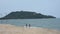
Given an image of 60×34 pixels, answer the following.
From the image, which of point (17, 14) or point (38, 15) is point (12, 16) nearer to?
point (17, 14)

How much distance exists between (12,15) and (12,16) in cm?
323

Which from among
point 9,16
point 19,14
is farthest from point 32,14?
point 9,16

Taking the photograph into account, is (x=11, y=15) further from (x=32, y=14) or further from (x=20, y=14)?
(x=32, y=14)

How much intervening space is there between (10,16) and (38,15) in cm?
2196

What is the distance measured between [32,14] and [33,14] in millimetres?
1164

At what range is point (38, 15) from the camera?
142250 millimetres

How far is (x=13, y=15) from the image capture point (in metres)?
140

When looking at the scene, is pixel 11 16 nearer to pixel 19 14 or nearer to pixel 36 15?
pixel 19 14

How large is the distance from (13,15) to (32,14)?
15130mm

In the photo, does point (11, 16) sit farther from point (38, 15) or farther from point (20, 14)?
point (38, 15)

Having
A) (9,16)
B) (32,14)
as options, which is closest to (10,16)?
(9,16)

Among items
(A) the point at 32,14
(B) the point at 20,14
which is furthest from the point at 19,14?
(A) the point at 32,14

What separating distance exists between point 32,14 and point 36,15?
629 cm

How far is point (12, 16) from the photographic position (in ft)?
468
